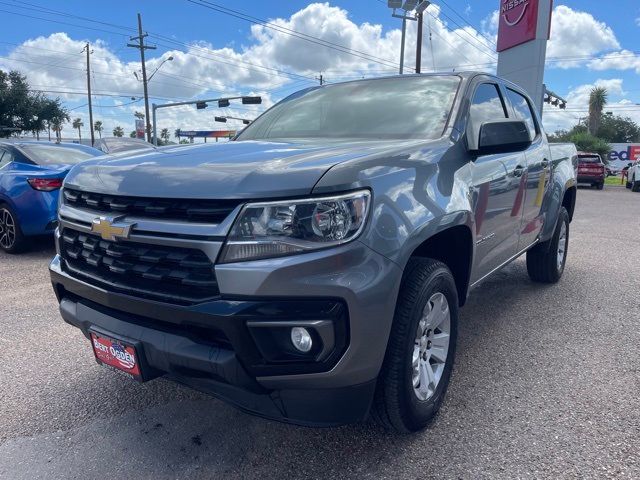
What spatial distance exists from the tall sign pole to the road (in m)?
18.3

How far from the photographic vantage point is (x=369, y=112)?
3.18 meters

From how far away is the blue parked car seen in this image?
6055 millimetres

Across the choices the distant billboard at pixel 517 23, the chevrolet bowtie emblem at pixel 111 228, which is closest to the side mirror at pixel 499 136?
the chevrolet bowtie emblem at pixel 111 228

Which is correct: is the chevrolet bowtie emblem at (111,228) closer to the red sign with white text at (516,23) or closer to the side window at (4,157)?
the side window at (4,157)

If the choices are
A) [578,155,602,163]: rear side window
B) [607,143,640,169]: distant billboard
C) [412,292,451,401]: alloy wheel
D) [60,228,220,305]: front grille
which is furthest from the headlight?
[607,143,640,169]: distant billboard

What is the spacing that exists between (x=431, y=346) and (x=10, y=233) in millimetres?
5980

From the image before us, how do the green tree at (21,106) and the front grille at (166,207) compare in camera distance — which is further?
the green tree at (21,106)

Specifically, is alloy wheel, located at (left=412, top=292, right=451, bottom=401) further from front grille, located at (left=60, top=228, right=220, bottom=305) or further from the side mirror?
front grille, located at (left=60, top=228, right=220, bottom=305)

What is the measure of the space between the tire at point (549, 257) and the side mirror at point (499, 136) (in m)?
2.29

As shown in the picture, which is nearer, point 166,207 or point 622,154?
point 166,207

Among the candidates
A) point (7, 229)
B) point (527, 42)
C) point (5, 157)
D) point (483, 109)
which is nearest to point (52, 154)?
point (5, 157)

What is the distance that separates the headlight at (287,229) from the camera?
1803 mm

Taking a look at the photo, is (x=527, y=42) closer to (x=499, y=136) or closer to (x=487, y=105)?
(x=487, y=105)

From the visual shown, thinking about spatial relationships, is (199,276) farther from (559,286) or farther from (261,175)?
(559,286)
